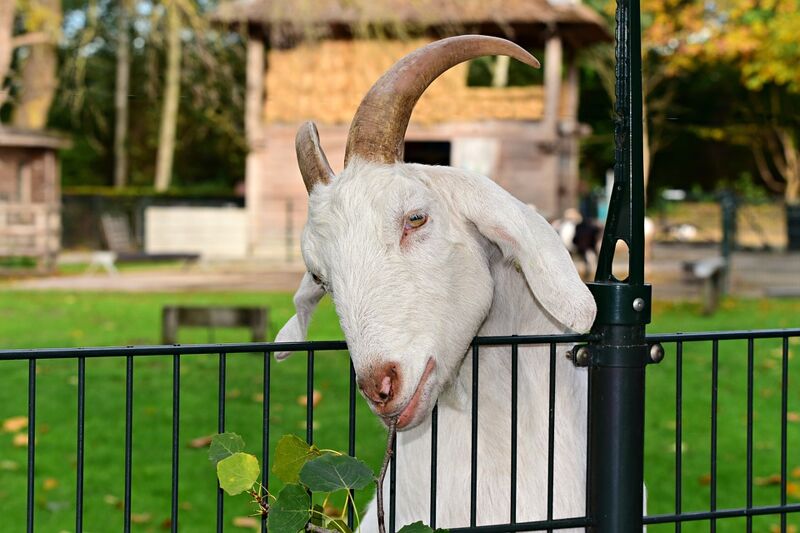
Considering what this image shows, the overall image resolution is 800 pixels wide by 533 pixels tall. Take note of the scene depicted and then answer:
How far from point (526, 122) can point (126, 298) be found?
461 inches

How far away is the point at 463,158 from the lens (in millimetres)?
26016

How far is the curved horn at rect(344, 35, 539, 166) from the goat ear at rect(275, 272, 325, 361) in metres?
0.33

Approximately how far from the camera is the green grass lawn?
594 centimetres

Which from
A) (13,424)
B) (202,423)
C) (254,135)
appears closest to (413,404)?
(202,423)

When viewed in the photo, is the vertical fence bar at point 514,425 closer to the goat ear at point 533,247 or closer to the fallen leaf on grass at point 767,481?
the goat ear at point 533,247

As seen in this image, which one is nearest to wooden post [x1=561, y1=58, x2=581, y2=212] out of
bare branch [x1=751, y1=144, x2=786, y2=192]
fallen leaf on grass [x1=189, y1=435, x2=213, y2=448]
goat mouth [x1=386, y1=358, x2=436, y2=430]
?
bare branch [x1=751, y1=144, x2=786, y2=192]

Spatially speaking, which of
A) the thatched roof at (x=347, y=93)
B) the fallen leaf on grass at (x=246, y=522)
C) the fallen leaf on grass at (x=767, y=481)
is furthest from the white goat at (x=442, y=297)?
the thatched roof at (x=347, y=93)

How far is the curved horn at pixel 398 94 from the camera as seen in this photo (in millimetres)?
2104

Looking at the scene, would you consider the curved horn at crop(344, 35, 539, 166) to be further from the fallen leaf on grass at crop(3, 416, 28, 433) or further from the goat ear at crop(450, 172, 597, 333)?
the fallen leaf on grass at crop(3, 416, 28, 433)

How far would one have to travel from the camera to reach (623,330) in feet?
7.28

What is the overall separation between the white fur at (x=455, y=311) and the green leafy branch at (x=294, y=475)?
0.45 ft

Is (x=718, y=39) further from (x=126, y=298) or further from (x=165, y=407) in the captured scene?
(x=165, y=407)

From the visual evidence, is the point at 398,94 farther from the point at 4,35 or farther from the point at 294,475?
the point at 4,35

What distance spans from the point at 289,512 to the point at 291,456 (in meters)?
0.10
